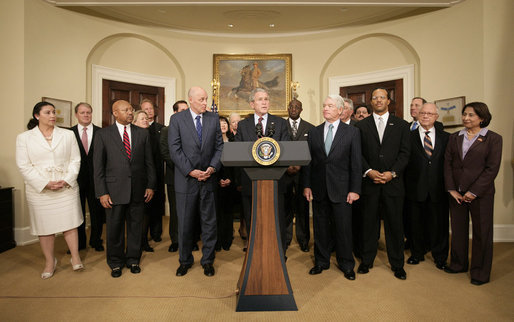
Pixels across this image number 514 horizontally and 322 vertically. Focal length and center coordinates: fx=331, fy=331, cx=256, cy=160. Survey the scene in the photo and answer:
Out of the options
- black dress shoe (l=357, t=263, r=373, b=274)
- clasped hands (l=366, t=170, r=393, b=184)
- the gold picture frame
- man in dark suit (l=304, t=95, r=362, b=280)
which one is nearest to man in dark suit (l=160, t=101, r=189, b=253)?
man in dark suit (l=304, t=95, r=362, b=280)

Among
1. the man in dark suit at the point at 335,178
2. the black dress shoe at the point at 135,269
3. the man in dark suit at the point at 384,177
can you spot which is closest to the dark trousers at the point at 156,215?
the black dress shoe at the point at 135,269

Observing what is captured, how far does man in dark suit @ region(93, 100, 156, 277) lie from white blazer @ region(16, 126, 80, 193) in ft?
0.94

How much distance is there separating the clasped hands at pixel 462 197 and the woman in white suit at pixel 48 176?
3698 millimetres

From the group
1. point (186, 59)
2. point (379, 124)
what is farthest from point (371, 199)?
point (186, 59)

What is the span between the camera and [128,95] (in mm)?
6324

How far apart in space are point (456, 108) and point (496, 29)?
3.84 ft

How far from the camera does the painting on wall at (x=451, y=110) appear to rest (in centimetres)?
502

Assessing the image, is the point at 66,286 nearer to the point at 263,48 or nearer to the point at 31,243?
the point at 31,243

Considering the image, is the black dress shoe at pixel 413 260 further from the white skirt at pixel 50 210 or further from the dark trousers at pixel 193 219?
the white skirt at pixel 50 210

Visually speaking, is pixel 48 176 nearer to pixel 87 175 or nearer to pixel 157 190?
pixel 87 175

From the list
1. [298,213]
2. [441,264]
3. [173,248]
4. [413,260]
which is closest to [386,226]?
[413,260]

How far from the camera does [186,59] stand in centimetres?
669

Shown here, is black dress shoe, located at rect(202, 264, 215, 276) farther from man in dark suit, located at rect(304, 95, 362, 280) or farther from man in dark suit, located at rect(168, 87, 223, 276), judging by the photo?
man in dark suit, located at rect(304, 95, 362, 280)

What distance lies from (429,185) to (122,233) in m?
3.24
